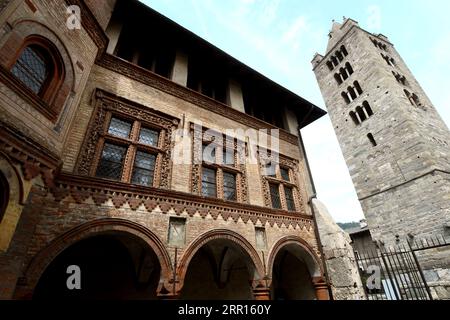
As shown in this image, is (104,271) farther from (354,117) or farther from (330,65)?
(330,65)

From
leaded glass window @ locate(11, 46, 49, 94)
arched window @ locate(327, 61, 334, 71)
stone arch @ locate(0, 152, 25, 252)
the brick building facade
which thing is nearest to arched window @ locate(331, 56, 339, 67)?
arched window @ locate(327, 61, 334, 71)

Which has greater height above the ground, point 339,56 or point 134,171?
point 339,56

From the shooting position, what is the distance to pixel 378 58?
18.3m

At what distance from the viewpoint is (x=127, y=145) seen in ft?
20.7

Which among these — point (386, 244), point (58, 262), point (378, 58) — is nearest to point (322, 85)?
point (378, 58)

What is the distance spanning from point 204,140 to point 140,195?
306 cm

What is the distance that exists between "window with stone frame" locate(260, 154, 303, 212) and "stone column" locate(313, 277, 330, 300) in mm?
2572

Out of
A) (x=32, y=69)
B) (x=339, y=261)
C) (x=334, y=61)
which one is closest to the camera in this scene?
(x=32, y=69)

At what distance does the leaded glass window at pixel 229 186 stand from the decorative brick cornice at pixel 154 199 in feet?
1.83

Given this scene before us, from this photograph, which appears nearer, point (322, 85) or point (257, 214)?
point (257, 214)

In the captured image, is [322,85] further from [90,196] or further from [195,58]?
[90,196]

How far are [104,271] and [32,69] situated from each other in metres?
5.79

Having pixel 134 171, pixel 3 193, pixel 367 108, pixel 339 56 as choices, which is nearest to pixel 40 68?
pixel 3 193

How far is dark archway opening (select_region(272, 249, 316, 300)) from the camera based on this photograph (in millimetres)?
9352
